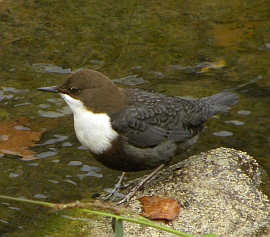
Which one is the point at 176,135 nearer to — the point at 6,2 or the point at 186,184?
the point at 186,184

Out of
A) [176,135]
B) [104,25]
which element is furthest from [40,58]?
[176,135]

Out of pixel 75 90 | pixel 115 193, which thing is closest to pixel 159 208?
pixel 115 193

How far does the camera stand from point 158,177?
3.97 metres

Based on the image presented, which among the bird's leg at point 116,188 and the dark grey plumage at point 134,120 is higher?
the dark grey plumage at point 134,120

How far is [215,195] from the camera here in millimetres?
3576

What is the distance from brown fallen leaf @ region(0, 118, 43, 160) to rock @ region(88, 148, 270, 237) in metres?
1.16

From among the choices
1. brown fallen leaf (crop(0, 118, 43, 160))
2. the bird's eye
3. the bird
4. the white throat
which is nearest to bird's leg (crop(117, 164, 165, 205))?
the bird

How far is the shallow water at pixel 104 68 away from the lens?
4.31m

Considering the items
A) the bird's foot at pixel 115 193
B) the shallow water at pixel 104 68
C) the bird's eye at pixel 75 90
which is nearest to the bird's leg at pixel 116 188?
the bird's foot at pixel 115 193

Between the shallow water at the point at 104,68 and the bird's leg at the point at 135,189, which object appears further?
the shallow water at the point at 104,68

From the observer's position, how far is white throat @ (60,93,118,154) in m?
3.67

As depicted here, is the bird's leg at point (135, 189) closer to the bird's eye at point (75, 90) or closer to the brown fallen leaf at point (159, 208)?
the brown fallen leaf at point (159, 208)

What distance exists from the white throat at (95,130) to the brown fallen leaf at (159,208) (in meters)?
0.41

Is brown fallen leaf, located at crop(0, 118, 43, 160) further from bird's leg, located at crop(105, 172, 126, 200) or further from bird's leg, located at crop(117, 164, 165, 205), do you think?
bird's leg, located at crop(117, 164, 165, 205)
